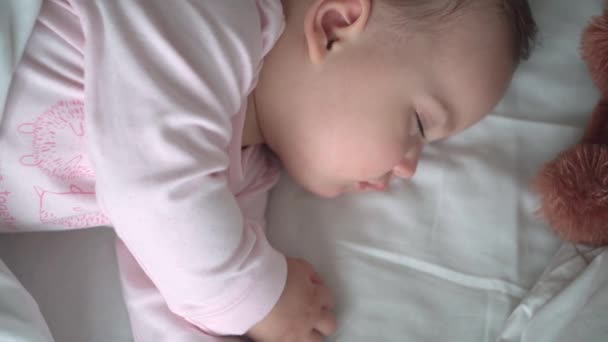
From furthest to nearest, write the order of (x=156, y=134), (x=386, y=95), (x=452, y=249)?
(x=452, y=249) < (x=386, y=95) < (x=156, y=134)

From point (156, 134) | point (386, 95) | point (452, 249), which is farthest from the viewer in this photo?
point (452, 249)

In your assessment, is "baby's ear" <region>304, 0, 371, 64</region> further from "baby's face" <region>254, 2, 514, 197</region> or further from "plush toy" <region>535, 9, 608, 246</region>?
"plush toy" <region>535, 9, 608, 246</region>

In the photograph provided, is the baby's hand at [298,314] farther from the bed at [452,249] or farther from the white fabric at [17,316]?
the white fabric at [17,316]

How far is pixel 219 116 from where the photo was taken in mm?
730

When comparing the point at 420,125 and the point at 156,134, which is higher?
the point at 156,134

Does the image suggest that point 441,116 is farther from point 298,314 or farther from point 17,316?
point 17,316

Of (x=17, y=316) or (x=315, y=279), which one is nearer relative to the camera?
(x=17, y=316)

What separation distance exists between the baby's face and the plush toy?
162 millimetres

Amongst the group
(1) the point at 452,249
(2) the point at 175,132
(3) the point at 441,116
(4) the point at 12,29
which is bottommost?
(1) the point at 452,249

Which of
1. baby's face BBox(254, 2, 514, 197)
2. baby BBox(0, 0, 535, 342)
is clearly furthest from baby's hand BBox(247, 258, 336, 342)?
baby's face BBox(254, 2, 514, 197)

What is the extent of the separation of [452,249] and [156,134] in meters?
0.54

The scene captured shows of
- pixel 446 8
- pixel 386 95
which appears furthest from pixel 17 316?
pixel 446 8

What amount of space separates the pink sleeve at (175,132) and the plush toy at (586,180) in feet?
1.61

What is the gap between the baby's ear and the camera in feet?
2.51
